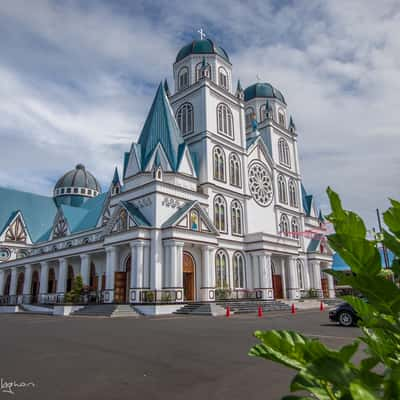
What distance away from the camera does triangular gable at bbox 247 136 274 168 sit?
1397 inches

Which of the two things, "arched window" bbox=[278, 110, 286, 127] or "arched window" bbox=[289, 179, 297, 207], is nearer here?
"arched window" bbox=[289, 179, 297, 207]

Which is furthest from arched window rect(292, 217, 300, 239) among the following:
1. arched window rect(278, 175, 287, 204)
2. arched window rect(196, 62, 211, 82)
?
arched window rect(196, 62, 211, 82)

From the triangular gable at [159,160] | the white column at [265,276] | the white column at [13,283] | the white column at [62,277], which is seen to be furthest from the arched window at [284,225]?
the white column at [13,283]

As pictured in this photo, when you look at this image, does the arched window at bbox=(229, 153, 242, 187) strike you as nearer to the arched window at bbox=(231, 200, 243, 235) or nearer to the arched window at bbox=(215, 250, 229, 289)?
the arched window at bbox=(231, 200, 243, 235)

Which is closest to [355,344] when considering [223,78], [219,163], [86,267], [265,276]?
[265,276]

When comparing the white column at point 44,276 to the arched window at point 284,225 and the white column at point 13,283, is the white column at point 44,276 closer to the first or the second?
the white column at point 13,283

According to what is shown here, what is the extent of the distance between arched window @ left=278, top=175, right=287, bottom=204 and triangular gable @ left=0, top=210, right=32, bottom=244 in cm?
3266

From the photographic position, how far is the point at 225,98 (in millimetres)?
33281

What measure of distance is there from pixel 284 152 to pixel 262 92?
292 inches

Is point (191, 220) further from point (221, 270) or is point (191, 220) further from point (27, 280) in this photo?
point (27, 280)

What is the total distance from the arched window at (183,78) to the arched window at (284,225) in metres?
16.4

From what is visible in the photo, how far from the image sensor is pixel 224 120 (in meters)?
33.0

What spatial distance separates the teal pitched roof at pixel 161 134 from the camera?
93.9ft

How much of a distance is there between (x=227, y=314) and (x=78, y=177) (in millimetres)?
39282
